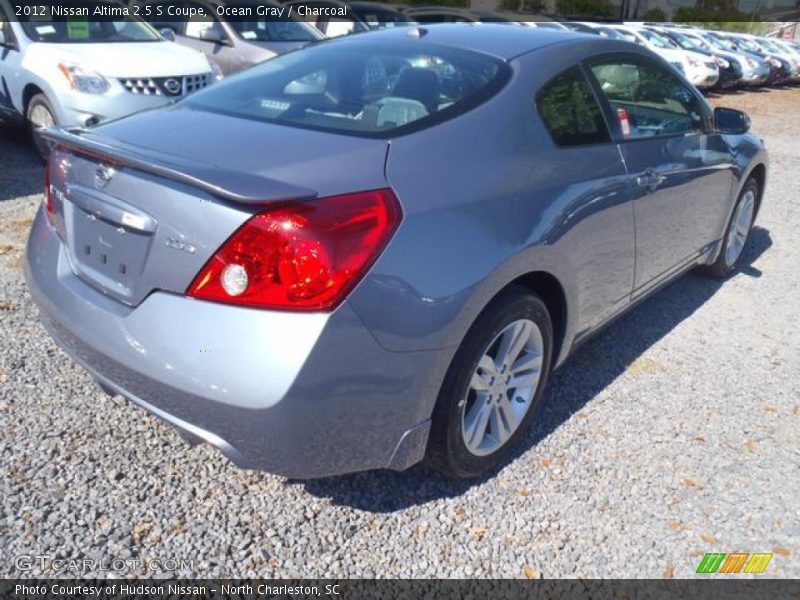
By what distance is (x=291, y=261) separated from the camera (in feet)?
6.50

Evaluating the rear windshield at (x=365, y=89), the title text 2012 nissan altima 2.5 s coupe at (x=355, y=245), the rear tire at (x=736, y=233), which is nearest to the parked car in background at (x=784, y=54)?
the rear tire at (x=736, y=233)

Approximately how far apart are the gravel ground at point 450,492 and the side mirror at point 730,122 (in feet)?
5.01

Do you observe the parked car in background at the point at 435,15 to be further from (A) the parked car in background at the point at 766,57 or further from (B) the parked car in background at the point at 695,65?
(A) the parked car in background at the point at 766,57

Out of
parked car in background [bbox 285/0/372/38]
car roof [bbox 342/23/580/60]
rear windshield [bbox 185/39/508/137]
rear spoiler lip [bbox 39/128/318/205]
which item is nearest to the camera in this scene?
rear spoiler lip [bbox 39/128/318/205]

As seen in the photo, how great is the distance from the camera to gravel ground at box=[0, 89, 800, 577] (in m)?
2.35

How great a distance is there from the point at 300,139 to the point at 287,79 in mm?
800

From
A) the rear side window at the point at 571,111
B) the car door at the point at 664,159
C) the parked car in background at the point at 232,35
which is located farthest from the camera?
the parked car in background at the point at 232,35

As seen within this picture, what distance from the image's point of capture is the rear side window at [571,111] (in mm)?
2834

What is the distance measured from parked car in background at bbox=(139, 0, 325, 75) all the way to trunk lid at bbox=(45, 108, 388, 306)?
7.11 metres

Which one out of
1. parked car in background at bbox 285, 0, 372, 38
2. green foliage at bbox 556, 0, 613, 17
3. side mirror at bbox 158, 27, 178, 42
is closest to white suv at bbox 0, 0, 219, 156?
side mirror at bbox 158, 27, 178, 42

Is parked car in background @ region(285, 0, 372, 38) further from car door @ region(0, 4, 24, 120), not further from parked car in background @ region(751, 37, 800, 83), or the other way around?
parked car in background @ region(751, 37, 800, 83)

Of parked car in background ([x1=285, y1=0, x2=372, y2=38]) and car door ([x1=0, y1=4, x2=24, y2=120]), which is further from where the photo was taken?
parked car in background ([x1=285, y1=0, x2=372, y2=38])

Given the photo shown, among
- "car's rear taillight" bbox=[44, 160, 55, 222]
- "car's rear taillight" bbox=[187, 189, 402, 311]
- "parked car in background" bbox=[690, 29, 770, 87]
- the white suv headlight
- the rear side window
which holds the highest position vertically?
the rear side window

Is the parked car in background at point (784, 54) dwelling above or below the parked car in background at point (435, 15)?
below
